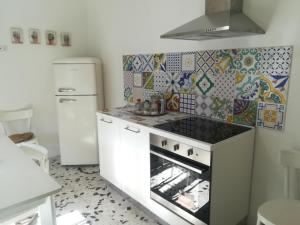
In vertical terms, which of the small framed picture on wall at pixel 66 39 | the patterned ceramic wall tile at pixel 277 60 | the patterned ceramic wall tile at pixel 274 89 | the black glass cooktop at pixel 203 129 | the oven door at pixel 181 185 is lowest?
the oven door at pixel 181 185

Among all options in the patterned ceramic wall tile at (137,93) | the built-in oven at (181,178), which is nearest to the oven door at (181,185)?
the built-in oven at (181,178)

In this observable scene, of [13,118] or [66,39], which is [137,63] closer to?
[66,39]

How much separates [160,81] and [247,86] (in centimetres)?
97

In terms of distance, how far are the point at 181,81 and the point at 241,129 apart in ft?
2.61

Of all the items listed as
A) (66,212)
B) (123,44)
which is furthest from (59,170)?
(123,44)

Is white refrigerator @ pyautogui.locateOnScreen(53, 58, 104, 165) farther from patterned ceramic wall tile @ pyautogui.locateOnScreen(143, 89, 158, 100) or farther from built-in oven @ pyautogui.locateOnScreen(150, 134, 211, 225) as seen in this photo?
built-in oven @ pyautogui.locateOnScreen(150, 134, 211, 225)

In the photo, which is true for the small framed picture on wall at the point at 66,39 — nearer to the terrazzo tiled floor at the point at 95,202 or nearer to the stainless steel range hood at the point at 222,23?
the terrazzo tiled floor at the point at 95,202

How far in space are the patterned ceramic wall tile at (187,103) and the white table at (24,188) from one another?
1.46 metres

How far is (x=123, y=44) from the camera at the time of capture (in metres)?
3.02

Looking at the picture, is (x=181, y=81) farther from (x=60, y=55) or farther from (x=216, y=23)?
(x=60, y=55)

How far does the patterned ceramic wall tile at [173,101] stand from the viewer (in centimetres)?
244

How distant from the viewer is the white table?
104cm

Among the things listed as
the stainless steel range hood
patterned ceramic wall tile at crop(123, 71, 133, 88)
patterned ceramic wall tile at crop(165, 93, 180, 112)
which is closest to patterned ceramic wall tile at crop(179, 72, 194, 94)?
patterned ceramic wall tile at crop(165, 93, 180, 112)

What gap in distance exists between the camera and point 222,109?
81.3 inches
